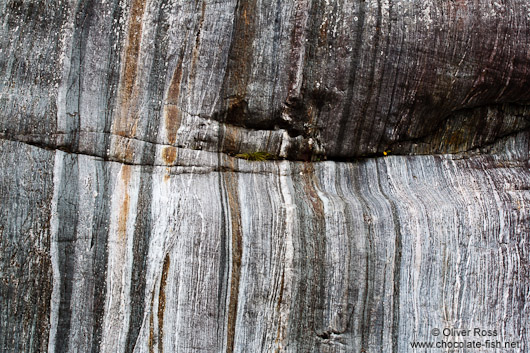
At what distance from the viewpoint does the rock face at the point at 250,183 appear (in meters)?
4.91

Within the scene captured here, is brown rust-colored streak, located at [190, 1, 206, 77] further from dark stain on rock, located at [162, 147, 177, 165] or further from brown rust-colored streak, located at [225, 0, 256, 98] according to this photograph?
dark stain on rock, located at [162, 147, 177, 165]

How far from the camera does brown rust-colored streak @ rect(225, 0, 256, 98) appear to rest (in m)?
5.47

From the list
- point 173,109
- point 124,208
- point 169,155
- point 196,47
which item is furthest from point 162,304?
point 196,47

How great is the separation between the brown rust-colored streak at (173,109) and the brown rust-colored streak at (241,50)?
634 millimetres

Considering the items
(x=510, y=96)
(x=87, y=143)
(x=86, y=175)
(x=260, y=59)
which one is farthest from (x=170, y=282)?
(x=510, y=96)

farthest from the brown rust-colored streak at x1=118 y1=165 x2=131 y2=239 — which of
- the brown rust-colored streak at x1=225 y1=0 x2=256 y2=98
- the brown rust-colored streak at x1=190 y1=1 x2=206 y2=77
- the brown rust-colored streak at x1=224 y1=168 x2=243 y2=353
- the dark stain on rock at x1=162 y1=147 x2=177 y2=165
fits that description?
the brown rust-colored streak at x1=225 y1=0 x2=256 y2=98

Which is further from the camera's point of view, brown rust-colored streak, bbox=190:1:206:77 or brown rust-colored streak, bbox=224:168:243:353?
brown rust-colored streak, bbox=190:1:206:77

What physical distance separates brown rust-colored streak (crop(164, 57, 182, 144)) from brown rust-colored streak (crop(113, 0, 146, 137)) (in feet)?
1.35

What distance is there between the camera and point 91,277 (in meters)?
4.88

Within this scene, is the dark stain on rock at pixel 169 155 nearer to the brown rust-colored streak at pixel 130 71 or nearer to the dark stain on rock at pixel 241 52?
the brown rust-colored streak at pixel 130 71

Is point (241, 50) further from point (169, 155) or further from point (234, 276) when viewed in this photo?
point (234, 276)

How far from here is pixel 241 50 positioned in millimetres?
5504

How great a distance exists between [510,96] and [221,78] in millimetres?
3902

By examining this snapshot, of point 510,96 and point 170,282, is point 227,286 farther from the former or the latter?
point 510,96
